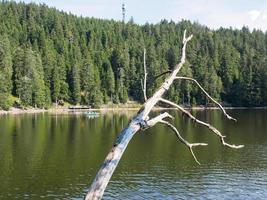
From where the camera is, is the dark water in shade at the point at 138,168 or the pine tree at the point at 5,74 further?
the pine tree at the point at 5,74

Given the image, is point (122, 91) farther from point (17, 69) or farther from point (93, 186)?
point (93, 186)

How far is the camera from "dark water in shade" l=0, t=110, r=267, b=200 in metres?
41.0

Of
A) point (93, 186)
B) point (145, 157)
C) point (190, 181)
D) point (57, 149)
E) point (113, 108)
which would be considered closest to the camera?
point (93, 186)

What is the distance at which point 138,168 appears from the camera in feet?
173

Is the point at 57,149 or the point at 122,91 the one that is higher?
the point at 122,91

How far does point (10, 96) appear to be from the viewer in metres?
165

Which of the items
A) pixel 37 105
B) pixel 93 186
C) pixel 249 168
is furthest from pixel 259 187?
pixel 37 105

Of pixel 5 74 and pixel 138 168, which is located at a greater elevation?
pixel 5 74

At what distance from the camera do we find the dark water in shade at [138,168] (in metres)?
41.0

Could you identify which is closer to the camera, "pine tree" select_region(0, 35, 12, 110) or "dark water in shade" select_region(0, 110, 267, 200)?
"dark water in shade" select_region(0, 110, 267, 200)

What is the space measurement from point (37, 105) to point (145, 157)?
114 m

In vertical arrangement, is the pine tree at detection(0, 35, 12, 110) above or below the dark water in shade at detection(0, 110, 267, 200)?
above

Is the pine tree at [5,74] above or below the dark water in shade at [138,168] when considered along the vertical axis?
above

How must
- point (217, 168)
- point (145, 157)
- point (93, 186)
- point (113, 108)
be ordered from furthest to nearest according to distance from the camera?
point (113, 108), point (145, 157), point (217, 168), point (93, 186)
